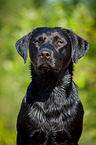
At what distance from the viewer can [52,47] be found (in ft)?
10.9

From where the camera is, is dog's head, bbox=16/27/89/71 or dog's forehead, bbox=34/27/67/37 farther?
dog's forehead, bbox=34/27/67/37

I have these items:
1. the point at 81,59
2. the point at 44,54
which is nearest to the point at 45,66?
the point at 44,54

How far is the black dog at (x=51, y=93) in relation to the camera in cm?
331

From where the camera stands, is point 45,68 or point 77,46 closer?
point 45,68

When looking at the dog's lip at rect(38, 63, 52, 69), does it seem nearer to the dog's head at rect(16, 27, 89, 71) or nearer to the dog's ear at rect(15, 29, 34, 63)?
the dog's head at rect(16, 27, 89, 71)

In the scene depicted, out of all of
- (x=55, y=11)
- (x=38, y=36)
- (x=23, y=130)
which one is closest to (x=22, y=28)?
(x=55, y=11)

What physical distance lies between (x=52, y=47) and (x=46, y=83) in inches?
20.3

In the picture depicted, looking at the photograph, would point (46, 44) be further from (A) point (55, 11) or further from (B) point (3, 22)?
(B) point (3, 22)

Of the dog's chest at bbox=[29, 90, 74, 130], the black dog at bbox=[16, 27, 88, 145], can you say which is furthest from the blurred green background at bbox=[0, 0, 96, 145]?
the dog's chest at bbox=[29, 90, 74, 130]

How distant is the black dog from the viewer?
331cm

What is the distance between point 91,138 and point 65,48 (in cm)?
353

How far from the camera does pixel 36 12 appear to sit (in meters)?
6.94

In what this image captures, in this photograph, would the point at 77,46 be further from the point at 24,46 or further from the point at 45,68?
the point at 24,46

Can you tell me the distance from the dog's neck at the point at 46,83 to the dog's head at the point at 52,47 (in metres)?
0.15
